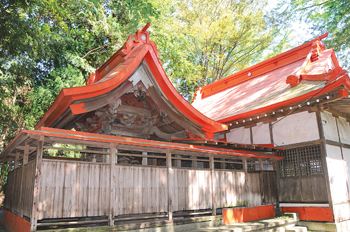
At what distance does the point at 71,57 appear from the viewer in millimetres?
16406

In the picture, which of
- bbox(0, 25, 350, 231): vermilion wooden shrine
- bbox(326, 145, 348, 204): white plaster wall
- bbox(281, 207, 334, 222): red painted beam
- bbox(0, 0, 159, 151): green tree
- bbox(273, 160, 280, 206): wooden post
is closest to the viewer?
bbox(0, 25, 350, 231): vermilion wooden shrine

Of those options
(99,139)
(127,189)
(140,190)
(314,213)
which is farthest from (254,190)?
(99,139)

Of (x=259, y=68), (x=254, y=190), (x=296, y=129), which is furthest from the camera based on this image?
(x=259, y=68)

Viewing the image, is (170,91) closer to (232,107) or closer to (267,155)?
(267,155)

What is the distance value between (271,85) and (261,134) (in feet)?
10.8

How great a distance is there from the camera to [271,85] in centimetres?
1381

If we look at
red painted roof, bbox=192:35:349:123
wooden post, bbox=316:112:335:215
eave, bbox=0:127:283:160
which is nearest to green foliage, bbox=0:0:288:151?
eave, bbox=0:127:283:160

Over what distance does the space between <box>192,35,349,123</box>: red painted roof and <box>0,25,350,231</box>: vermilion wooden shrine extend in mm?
99

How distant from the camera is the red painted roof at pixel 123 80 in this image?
22.6 feet

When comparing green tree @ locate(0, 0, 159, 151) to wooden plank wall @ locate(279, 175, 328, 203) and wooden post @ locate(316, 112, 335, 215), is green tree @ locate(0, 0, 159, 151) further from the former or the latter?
wooden plank wall @ locate(279, 175, 328, 203)

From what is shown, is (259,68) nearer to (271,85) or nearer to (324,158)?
(271,85)

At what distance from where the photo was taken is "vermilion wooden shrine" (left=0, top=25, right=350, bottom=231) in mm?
6441

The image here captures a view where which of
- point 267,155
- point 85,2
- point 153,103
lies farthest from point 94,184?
point 85,2

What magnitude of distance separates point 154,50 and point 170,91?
140 cm
